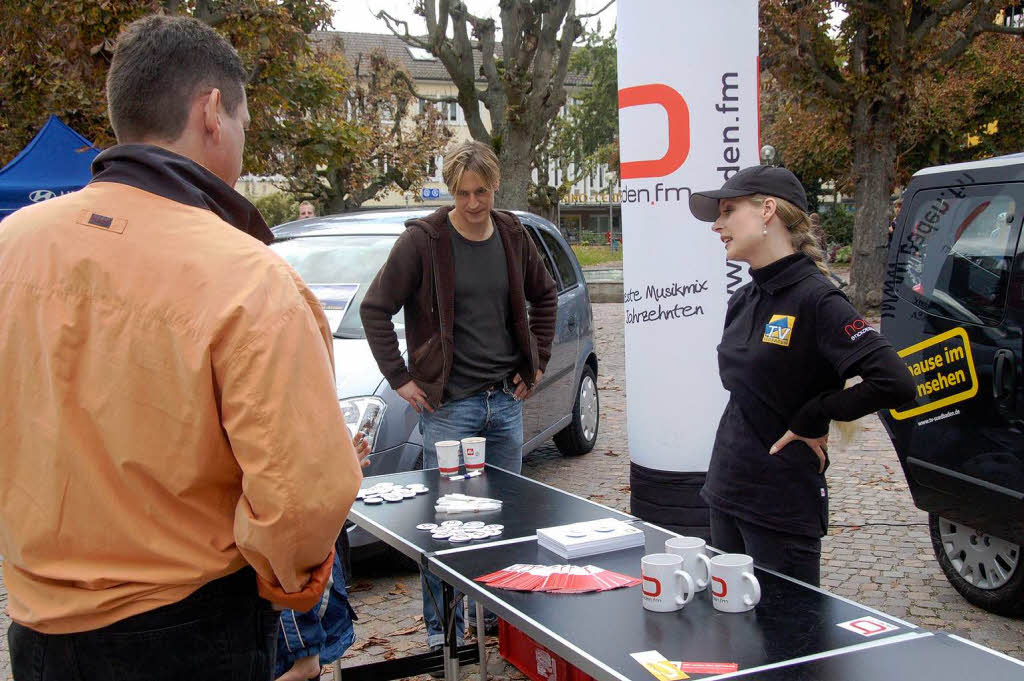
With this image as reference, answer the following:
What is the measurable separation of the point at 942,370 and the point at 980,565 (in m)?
1.03

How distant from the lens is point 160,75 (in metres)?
1.77

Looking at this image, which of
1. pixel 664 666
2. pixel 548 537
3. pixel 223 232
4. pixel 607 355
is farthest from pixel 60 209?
pixel 607 355

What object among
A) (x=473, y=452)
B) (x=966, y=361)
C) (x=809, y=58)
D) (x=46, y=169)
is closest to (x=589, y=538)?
(x=473, y=452)

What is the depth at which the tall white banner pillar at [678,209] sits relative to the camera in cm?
448

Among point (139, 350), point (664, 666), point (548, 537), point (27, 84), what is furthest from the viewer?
point (27, 84)

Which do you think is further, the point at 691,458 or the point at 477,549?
the point at 691,458

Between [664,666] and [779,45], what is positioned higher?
[779,45]

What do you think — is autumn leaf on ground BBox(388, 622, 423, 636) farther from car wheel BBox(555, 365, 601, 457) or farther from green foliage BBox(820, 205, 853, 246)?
green foliage BBox(820, 205, 853, 246)

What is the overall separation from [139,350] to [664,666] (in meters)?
1.22

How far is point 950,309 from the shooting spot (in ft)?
14.5

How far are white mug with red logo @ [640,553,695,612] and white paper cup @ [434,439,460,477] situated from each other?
5.59 ft

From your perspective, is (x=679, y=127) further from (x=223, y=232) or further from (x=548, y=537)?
(x=223, y=232)

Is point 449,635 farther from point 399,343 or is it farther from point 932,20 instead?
point 932,20

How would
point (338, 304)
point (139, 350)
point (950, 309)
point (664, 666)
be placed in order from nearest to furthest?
point (139, 350)
point (664, 666)
point (950, 309)
point (338, 304)
